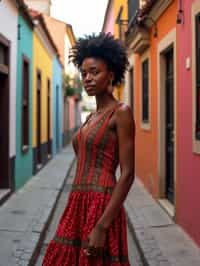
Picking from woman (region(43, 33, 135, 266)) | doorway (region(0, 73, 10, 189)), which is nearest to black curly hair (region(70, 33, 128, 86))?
woman (region(43, 33, 135, 266))

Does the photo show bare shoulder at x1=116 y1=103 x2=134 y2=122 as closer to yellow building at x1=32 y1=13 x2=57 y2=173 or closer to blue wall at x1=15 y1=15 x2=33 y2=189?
blue wall at x1=15 y1=15 x2=33 y2=189

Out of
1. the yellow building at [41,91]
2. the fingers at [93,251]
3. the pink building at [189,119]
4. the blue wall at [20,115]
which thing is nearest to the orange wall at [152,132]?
the pink building at [189,119]

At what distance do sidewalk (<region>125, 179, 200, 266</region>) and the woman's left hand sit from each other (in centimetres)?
265

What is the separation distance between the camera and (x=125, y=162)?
2.54 m

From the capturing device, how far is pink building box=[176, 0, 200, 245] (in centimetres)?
582

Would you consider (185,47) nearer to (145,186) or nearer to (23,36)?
(145,186)

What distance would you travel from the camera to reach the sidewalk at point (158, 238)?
17.0 feet

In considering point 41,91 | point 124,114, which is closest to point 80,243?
point 124,114

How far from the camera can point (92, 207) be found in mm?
2582

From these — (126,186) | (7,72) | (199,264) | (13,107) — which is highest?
(7,72)

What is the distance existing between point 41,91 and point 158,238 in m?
10.2

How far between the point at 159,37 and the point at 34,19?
17.2ft

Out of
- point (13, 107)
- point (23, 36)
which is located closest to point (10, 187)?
point (13, 107)

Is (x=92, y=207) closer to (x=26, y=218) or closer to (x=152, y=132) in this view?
(x=26, y=218)
